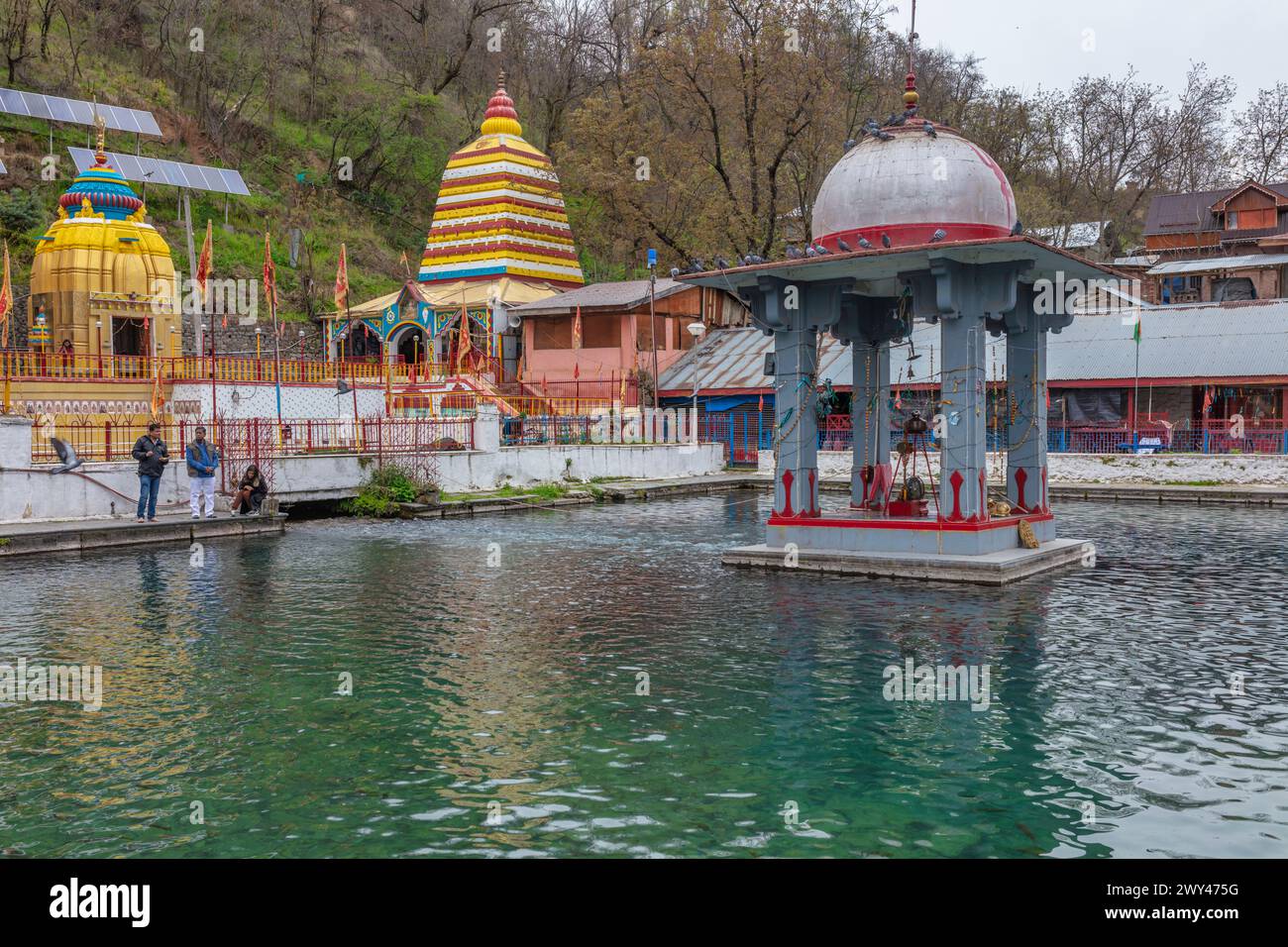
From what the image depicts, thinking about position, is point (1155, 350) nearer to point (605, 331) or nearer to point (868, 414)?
point (605, 331)

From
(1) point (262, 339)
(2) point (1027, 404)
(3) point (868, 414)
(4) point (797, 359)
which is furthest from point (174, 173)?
(2) point (1027, 404)

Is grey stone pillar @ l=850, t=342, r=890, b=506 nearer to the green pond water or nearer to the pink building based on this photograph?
the green pond water

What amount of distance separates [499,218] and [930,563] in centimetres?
4052

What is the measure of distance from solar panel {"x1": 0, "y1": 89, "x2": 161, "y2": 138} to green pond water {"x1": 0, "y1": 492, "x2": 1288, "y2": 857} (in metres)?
37.0

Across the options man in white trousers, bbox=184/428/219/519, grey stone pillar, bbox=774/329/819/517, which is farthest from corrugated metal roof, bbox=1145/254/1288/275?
man in white trousers, bbox=184/428/219/519

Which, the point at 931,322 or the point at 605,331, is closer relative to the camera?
the point at 931,322

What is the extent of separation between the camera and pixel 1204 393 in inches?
1449

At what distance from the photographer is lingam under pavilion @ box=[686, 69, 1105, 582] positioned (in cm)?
1633

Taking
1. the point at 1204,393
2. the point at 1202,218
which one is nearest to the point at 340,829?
the point at 1204,393

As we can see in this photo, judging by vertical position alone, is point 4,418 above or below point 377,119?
below

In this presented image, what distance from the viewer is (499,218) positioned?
173ft

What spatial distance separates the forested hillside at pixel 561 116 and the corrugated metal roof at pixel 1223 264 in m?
6.29
